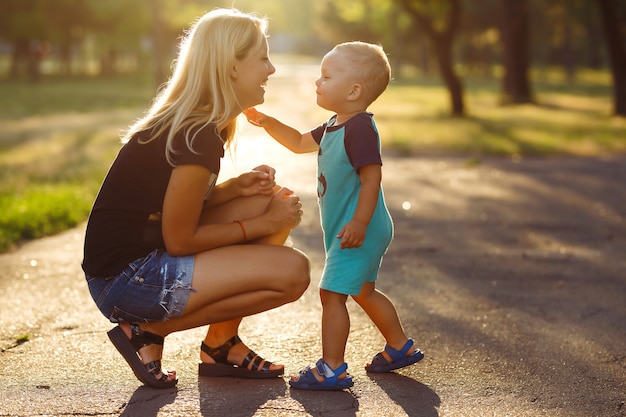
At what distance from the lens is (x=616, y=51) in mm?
21766

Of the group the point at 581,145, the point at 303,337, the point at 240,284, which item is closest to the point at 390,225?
the point at 240,284

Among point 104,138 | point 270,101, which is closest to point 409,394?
point 104,138

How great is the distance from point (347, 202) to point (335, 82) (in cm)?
50

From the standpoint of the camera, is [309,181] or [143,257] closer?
[143,257]

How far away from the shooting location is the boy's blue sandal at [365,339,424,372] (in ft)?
13.2

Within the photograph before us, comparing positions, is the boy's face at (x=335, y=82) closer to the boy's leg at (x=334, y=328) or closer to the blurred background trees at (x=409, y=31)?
the boy's leg at (x=334, y=328)

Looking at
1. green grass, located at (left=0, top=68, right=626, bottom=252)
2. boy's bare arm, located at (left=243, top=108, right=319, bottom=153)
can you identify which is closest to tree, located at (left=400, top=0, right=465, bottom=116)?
green grass, located at (left=0, top=68, right=626, bottom=252)

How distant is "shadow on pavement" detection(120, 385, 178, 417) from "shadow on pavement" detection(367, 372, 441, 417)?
2.85ft

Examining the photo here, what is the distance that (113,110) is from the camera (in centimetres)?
2561

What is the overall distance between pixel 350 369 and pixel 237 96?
1.30m

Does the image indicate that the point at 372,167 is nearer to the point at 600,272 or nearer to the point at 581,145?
the point at 600,272

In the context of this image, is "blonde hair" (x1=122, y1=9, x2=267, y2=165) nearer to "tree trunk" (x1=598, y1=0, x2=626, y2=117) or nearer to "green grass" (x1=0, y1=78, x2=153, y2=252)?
"green grass" (x1=0, y1=78, x2=153, y2=252)

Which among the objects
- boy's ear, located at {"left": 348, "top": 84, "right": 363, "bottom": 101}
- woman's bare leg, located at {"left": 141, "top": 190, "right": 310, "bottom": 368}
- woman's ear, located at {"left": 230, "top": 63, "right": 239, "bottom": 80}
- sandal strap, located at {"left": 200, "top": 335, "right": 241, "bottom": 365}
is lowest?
sandal strap, located at {"left": 200, "top": 335, "right": 241, "bottom": 365}

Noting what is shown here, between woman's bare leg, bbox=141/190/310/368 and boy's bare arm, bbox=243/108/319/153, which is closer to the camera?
woman's bare leg, bbox=141/190/310/368
